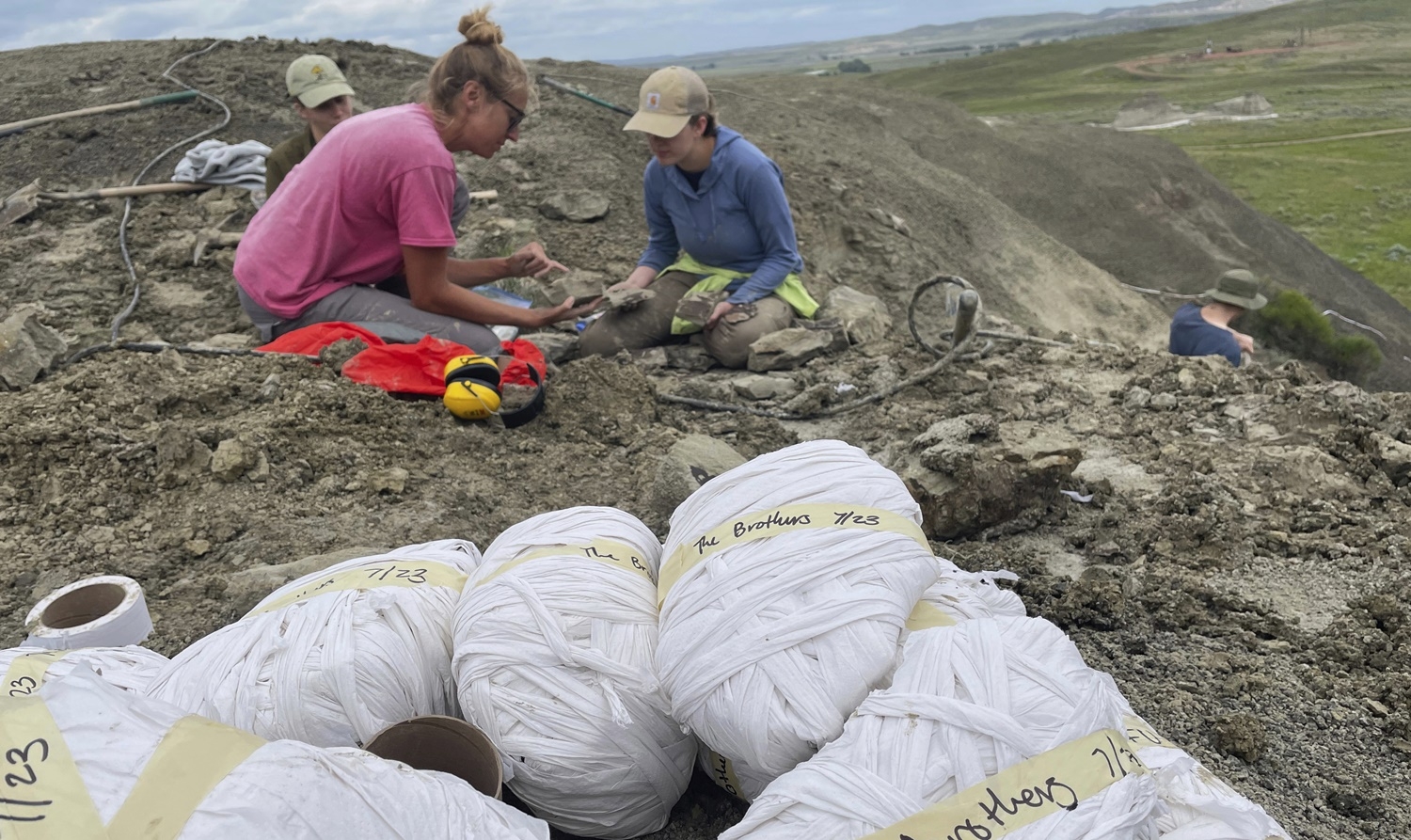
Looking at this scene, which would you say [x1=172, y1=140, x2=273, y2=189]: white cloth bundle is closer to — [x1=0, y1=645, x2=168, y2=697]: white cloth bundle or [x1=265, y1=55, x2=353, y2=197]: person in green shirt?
[x1=265, y1=55, x2=353, y2=197]: person in green shirt

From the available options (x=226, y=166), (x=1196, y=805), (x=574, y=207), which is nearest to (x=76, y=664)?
(x=1196, y=805)

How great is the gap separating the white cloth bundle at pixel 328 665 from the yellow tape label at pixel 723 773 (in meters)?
0.52

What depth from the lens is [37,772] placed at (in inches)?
42.4

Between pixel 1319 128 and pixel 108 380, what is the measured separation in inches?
2111

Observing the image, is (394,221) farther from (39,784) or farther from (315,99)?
(39,784)

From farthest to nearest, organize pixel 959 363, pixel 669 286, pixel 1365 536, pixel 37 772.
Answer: pixel 669 286 < pixel 959 363 < pixel 1365 536 < pixel 37 772

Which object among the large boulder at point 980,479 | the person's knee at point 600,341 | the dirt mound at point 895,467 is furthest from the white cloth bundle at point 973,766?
the person's knee at point 600,341

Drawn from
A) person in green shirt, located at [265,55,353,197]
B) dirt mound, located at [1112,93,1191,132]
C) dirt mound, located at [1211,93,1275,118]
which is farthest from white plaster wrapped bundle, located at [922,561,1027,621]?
dirt mound, located at [1211,93,1275,118]

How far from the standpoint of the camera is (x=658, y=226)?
16.6 ft

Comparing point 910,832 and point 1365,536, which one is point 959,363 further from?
point 910,832

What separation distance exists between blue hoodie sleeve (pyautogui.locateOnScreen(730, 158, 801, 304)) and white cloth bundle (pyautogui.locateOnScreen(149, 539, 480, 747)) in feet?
10.2

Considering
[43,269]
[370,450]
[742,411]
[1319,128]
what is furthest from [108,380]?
[1319,128]

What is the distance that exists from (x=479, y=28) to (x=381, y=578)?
100.0 inches

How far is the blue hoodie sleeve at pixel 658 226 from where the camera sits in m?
Result: 4.80
